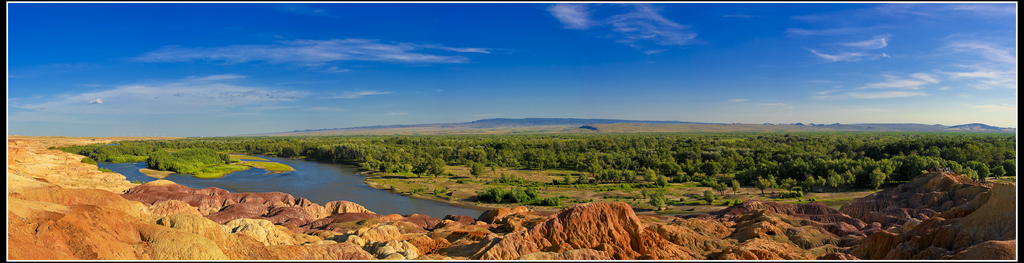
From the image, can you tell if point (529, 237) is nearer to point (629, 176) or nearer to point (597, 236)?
point (597, 236)

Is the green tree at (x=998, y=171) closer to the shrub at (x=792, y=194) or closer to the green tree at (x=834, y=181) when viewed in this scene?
the green tree at (x=834, y=181)

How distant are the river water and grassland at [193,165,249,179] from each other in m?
1.78

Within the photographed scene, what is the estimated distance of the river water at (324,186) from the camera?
63.2 m

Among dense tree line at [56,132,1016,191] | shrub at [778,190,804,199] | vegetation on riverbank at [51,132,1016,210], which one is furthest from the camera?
dense tree line at [56,132,1016,191]

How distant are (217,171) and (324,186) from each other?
36.8 metres

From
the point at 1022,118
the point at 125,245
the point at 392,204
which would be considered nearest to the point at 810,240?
the point at 1022,118

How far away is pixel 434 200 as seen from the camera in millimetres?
70688

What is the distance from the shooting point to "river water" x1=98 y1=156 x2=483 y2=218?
6322 cm

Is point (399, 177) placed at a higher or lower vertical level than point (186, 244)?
lower

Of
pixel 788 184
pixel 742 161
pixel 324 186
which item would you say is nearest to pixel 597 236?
pixel 788 184

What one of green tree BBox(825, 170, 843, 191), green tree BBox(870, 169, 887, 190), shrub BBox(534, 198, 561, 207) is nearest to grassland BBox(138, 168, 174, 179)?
shrub BBox(534, 198, 561, 207)

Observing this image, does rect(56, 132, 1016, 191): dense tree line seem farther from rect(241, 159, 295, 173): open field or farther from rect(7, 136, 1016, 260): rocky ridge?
rect(7, 136, 1016, 260): rocky ridge

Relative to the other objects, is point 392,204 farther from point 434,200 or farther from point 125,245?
point 125,245

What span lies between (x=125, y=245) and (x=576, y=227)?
18235 mm
